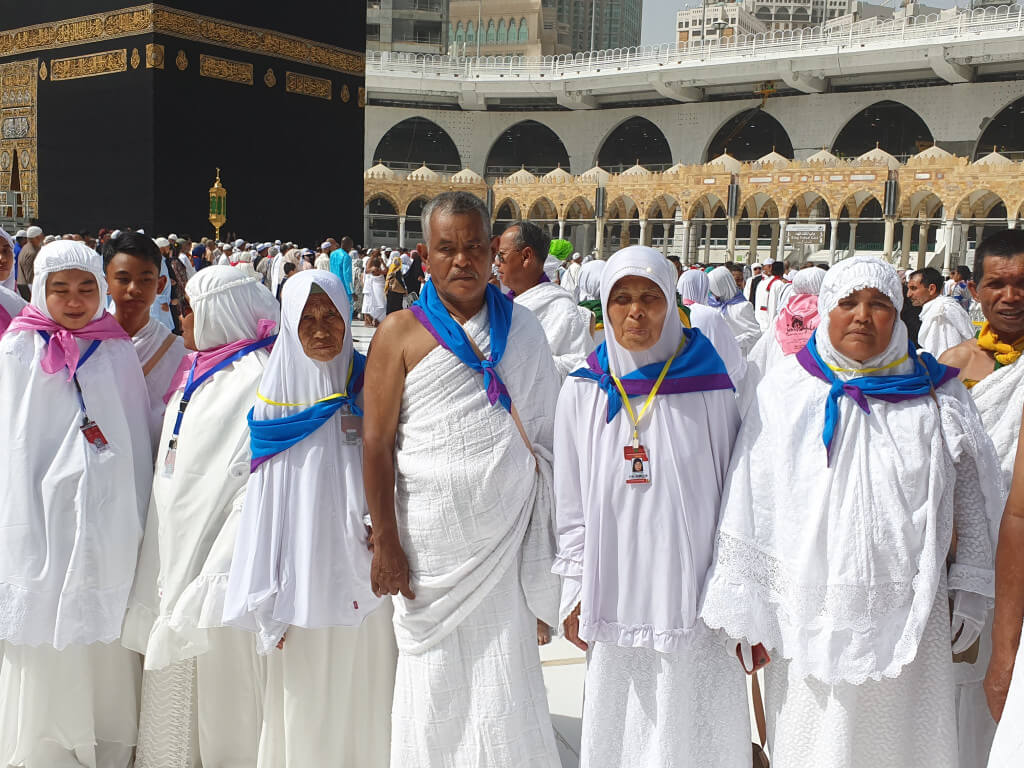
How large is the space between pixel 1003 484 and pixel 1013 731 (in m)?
0.60

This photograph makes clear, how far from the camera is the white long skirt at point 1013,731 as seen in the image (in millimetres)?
1010

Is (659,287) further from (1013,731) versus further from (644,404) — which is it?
(1013,731)

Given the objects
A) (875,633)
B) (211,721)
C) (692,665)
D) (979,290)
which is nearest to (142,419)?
(211,721)

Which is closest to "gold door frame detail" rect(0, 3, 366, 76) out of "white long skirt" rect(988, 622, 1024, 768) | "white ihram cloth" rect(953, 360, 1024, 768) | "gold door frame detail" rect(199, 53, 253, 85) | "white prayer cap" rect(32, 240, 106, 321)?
"gold door frame detail" rect(199, 53, 253, 85)

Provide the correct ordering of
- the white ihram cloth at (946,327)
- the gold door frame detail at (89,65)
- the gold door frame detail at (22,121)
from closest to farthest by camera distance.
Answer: the white ihram cloth at (946,327), the gold door frame detail at (89,65), the gold door frame detail at (22,121)

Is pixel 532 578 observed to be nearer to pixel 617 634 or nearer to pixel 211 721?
pixel 617 634

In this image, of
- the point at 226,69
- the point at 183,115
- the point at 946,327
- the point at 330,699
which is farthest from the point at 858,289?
the point at 226,69

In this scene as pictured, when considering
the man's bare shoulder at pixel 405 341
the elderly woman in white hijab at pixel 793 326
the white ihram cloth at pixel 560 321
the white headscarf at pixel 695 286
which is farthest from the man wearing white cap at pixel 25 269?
the man's bare shoulder at pixel 405 341

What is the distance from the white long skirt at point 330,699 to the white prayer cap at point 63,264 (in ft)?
2.72

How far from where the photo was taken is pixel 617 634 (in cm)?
152

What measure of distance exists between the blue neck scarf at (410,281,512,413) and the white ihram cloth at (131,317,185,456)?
2.43 feet

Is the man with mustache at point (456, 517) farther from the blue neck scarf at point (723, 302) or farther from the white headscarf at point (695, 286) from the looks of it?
the blue neck scarf at point (723, 302)

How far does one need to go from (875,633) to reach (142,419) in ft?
4.82

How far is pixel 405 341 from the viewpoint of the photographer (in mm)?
1589
